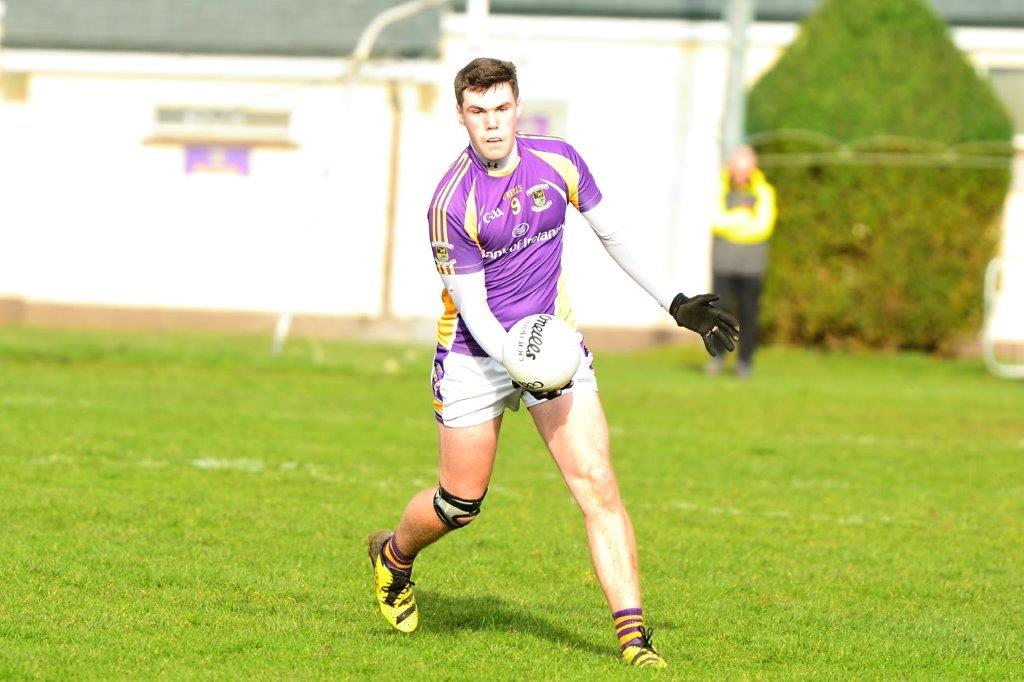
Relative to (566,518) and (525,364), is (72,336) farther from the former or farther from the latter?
(525,364)

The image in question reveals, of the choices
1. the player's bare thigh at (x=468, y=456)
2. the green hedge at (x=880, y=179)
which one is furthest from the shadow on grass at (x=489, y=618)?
the green hedge at (x=880, y=179)

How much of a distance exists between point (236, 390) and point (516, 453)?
12.8 feet

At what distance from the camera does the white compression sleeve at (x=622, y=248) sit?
273 inches

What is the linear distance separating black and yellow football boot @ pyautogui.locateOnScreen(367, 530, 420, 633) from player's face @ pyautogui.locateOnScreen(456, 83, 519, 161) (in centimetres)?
180

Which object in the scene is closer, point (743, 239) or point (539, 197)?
point (539, 197)

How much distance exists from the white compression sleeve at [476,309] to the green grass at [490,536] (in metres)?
1.21

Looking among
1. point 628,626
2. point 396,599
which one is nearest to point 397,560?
point 396,599

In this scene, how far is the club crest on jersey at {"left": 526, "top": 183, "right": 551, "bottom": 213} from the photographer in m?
6.60

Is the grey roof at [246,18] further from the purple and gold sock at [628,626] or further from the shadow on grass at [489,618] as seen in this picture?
the purple and gold sock at [628,626]

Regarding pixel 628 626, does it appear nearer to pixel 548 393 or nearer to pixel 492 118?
pixel 548 393

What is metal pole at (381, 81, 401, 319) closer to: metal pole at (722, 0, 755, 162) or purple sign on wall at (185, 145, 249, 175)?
purple sign on wall at (185, 145, 249, 175)

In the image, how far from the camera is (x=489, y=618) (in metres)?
7.36

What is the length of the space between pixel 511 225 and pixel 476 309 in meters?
0.34

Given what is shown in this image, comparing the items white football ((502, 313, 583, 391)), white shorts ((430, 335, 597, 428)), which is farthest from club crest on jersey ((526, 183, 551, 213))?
white shorts ((430, 335, 597, 428))
